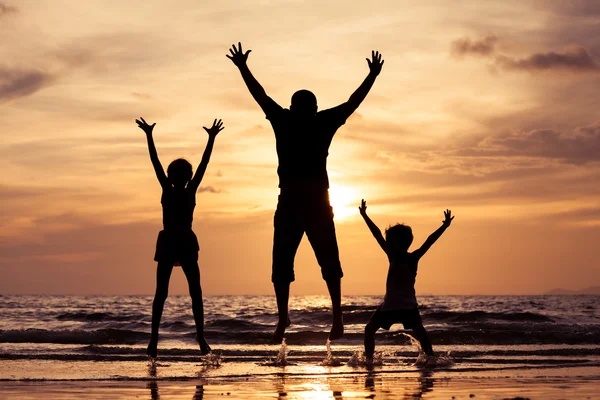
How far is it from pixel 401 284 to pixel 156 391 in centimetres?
377

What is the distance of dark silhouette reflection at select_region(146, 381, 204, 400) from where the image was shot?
6919 millimetres

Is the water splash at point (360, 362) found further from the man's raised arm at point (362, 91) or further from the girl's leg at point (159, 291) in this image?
the man's raised arm at point (362, 91)

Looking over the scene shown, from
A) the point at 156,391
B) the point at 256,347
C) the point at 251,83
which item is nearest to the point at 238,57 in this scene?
the point at 251,83

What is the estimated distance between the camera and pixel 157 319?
1025 cm

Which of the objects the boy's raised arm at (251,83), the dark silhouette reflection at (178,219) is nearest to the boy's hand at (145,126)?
the dark silhouette reflection at (178,219)

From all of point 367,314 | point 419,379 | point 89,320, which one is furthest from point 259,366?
point 89,320

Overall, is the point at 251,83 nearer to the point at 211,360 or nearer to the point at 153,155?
the point at 153,155

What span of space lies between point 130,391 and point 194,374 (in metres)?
1.79

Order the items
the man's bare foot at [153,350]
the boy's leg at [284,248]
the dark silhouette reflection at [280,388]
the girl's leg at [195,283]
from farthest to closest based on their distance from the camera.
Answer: the man's bare foot at [153,350], the girl's leg at [195,283], the boy's leg at [284,248], the dark silhouette reflection at [280,388]

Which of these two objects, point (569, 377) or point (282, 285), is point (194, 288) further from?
point (569, 377)

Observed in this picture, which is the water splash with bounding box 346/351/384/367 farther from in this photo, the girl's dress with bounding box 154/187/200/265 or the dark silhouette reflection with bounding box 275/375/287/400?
the girl's dress with bounding box 154/187/200/265

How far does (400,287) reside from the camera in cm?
994

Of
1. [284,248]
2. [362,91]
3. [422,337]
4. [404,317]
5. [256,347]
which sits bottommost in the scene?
[256,347]

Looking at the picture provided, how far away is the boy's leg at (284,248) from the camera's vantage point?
774 centimetres
